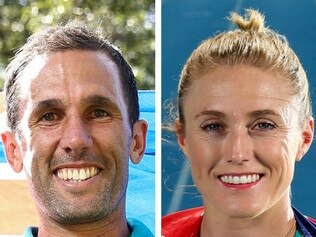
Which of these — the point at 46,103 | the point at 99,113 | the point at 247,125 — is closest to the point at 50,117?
the point at 46,103

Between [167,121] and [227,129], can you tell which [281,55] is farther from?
[167,121]

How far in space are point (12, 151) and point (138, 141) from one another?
62 cm

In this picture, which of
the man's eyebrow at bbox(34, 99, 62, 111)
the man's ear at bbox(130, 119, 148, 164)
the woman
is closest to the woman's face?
the woman

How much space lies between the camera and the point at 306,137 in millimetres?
2572

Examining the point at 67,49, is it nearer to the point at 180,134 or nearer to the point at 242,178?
the point at 180,134

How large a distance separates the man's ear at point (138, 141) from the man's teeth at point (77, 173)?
0.61 feet

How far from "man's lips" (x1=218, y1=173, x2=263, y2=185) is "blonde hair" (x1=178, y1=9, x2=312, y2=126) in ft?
1.09

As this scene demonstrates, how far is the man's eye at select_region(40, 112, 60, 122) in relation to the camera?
271 cm

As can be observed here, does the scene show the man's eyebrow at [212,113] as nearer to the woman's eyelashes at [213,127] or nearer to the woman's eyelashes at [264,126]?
the woman's eyelashes at [213,127]

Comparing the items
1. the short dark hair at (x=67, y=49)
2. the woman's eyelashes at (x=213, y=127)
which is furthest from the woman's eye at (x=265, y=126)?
the short dark hair at (x=67, y=49)

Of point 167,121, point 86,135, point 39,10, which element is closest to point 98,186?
point 86,135

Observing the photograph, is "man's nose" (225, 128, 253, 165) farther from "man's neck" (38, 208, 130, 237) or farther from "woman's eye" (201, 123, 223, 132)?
"man's neck" (38, 208, 130, 237)

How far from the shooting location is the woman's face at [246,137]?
2506mm

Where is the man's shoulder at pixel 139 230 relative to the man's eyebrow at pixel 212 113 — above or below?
below
